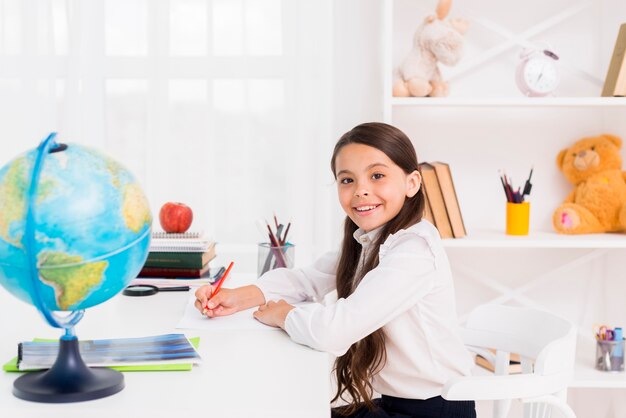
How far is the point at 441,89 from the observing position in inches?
92.5

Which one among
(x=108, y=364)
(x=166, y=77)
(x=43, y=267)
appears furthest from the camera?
(x=166, y=77)

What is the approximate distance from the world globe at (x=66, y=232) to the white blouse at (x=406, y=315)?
418 millimetres

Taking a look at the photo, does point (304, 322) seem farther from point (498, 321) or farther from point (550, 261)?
point (550, 261)

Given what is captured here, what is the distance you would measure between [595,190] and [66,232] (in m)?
1.89

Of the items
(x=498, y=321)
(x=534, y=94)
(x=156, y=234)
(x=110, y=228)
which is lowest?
(x=498, y=321)

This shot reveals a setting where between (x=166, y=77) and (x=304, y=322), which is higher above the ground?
(x=166, y=77)

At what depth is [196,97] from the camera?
257 centimetres

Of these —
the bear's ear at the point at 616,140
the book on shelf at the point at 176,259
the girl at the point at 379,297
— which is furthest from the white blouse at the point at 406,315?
the bear's ear at the point at 616,140

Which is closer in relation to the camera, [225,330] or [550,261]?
[225,330]

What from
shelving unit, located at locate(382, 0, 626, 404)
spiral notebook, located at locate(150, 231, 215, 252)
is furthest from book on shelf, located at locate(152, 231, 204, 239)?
shelving unit, located at locate(382, 0, 626, 404)

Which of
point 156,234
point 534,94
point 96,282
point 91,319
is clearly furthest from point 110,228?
point 534,94

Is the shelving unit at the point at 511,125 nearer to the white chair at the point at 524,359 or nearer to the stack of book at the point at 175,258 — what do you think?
the white chair at the point at 524,359

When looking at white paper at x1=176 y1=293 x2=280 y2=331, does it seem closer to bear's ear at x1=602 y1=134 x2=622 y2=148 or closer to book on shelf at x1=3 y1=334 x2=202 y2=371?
book on shelf at x1=3 y1=334 x2=202 y2=371

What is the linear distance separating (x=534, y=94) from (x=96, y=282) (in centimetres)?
170
